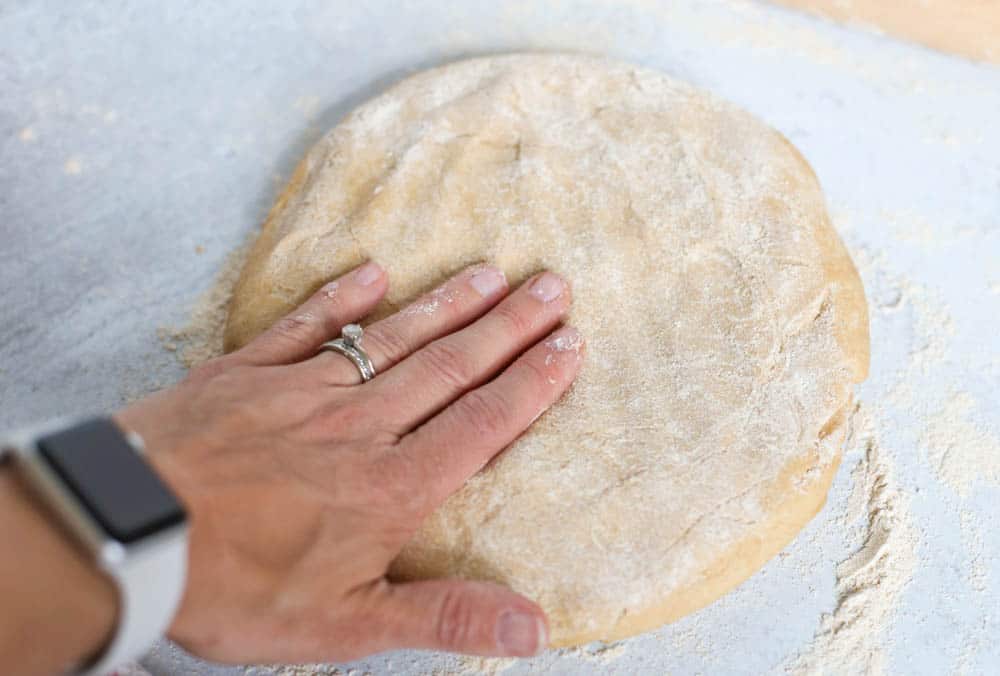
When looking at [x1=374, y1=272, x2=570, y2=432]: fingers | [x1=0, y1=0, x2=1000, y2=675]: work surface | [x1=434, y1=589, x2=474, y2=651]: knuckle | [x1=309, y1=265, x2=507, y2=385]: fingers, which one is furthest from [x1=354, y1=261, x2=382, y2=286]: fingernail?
[x1=434, y1=589, x2=474, y2=651]: knuckle

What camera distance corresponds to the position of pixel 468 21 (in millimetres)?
2266

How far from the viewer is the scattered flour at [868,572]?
4.46 feet

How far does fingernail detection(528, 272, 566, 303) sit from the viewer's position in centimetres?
142

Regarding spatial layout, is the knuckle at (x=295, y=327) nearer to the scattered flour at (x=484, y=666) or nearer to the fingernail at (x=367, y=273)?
the fingernail at (x=367, y=273)

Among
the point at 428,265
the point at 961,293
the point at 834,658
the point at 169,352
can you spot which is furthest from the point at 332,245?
the point at 961,293

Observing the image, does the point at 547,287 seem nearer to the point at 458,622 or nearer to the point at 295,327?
the point at 295,327

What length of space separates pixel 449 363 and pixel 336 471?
0.93 feet

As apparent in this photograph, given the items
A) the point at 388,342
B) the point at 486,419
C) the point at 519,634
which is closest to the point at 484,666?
the point at 519,634

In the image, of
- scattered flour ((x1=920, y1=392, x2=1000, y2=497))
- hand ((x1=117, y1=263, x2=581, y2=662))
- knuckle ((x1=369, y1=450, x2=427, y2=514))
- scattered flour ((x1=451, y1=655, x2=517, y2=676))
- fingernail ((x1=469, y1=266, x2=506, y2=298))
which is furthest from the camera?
scattered flour ((x1=920, y1=392, x2=1000, y2=497))

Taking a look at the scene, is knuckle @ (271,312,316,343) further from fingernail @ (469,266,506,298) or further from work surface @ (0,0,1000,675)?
work surface @ (0,0,1000,675)

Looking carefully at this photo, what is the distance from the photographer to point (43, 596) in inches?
31.6

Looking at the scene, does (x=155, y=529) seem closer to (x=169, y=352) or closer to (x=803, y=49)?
(x=169, y=352)

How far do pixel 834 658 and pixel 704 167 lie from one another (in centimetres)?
100

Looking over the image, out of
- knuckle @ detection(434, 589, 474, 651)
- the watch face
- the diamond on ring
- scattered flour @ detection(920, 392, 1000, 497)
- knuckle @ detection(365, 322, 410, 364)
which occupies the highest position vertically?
the watch face
